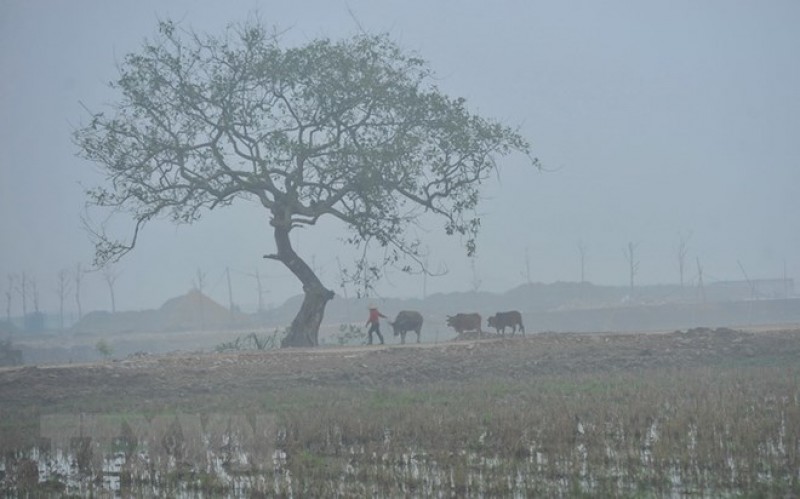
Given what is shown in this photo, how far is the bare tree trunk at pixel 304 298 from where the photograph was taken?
32844 mm

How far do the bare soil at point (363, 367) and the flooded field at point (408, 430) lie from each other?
9 centimetres

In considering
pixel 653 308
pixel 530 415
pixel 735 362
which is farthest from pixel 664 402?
pixel 653 308

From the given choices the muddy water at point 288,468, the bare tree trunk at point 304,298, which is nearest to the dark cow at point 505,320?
the bare tree trunk at point 304,298

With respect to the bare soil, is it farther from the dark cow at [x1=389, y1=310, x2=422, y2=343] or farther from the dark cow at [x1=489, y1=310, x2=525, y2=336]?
the dark cow at [x1=489, y1=310, x2=525, y2=336]

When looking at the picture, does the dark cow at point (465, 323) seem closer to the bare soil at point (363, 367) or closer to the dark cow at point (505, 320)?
the dark cow at point (505, 320)

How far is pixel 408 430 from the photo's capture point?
45.0ft

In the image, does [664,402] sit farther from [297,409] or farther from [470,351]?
[470,351]

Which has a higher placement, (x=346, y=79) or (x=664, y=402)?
(x=346, y=79)

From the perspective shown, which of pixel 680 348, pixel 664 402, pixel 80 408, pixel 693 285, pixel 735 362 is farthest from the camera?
pixel 693 285

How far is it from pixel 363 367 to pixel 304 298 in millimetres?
9286

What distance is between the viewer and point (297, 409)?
1656 cm

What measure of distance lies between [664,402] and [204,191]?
1987cm

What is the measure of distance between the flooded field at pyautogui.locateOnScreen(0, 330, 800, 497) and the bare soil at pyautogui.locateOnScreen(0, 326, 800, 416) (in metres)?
0.09

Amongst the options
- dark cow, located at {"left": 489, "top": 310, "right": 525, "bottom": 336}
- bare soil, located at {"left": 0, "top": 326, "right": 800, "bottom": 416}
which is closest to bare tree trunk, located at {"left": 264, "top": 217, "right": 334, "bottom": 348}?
A: bare soil, located at {"left": 0, "top": 326, "right": 800, "bottom": 416}
